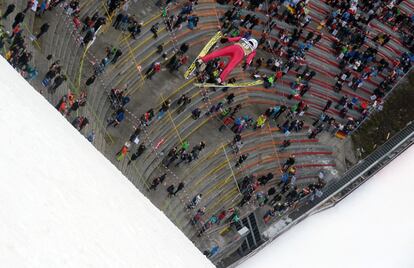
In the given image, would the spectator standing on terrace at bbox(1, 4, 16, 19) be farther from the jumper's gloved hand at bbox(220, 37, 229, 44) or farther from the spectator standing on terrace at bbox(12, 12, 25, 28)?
the jumper's gloved hand at bbox(220, 37, 229, 44)

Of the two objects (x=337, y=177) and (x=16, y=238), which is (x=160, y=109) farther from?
(x=16, y=238)

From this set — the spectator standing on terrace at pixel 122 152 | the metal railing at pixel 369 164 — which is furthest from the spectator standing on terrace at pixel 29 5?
the metal railing at pixel 369 164

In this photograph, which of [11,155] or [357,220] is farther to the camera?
[357,220]

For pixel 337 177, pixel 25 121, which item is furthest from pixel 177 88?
pixel 25 121

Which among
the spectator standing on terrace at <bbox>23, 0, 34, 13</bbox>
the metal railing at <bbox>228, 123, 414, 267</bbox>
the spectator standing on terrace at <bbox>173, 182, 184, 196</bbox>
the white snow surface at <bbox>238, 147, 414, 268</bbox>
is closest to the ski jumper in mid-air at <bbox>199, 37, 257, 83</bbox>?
the spectator standing on terrace at <bbox>173, 182, 184, 196</bbox>

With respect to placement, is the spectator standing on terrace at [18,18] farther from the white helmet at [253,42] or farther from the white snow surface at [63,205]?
the white helmet at [253,42]

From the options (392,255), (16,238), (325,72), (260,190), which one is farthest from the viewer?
(325,72)
